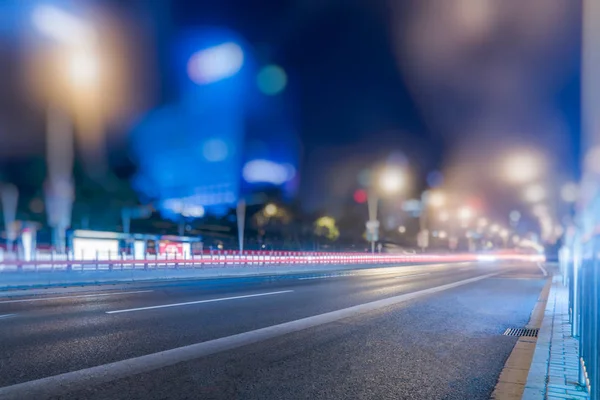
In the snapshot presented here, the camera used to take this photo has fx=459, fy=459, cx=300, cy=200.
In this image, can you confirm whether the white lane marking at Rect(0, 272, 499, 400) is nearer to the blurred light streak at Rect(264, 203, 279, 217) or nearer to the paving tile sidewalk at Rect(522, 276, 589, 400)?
the paving tile sidewalk at Rect(522, 276, 589, 400)

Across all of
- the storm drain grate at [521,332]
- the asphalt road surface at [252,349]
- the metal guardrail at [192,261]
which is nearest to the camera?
the asphalt road surface at [252,349]

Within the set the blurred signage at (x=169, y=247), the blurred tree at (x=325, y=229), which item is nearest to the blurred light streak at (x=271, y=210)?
the blurred tree at (x=325, y=229)

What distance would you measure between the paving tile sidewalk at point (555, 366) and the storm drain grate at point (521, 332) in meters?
0.18

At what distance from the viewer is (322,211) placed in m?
87.8

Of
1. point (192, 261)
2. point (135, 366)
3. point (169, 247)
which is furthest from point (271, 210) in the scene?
point (135, 366)

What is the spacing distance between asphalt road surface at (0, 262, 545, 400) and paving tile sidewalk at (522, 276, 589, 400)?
50 cm

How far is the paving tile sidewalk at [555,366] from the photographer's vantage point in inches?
197

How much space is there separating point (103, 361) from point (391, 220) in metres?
104

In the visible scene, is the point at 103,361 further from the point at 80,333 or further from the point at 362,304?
the point at 362,304

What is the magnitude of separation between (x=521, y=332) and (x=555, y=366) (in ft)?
10.4

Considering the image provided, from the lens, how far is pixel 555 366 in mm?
6188

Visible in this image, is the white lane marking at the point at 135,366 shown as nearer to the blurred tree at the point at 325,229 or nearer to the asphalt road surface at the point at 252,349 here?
the asphalt road surface at the point at 252,349

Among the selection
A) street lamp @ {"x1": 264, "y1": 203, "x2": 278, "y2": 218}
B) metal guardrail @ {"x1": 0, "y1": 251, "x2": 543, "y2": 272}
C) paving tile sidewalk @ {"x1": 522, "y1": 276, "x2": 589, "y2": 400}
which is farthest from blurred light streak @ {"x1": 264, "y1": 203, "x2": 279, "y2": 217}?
paving tile sidewalk @ {"x1": 522, "y1": 276, "x2": 589, "y2": 400}

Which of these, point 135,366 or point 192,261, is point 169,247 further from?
point 135,366
